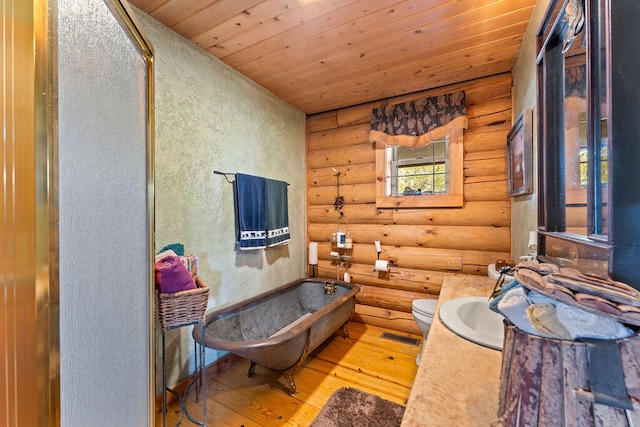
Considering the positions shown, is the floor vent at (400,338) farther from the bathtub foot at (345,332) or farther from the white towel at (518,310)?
the white towel at (518,310)

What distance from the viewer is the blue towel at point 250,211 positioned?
222 cm

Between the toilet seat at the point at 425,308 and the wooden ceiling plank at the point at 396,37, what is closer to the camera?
the wooden ceiling plank at the point at 396,37

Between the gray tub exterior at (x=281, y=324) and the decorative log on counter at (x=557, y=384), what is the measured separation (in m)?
1.40

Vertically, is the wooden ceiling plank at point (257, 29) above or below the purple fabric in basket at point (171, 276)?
above

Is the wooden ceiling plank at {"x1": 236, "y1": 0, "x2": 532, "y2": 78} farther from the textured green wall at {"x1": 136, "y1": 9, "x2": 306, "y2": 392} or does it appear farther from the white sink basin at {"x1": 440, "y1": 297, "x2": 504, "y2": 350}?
the white sink basin at {"x1": 440, "y1": 297, "x2": 504, "y2": 350}

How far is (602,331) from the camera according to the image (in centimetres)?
37

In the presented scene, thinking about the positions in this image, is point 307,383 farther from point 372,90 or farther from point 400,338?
point 372,90

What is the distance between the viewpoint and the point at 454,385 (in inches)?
28.8

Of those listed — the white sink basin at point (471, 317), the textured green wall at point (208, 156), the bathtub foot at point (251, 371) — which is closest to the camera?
the white sink basin at point (471, 317)

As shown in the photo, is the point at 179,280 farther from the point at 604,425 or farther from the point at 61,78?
the point at 604,425

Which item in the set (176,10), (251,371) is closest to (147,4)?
(176,10)

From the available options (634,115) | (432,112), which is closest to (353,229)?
(432,112)

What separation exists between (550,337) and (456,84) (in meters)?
2.70

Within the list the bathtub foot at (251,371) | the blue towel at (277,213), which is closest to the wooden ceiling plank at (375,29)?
the blue towel at (277,213)
